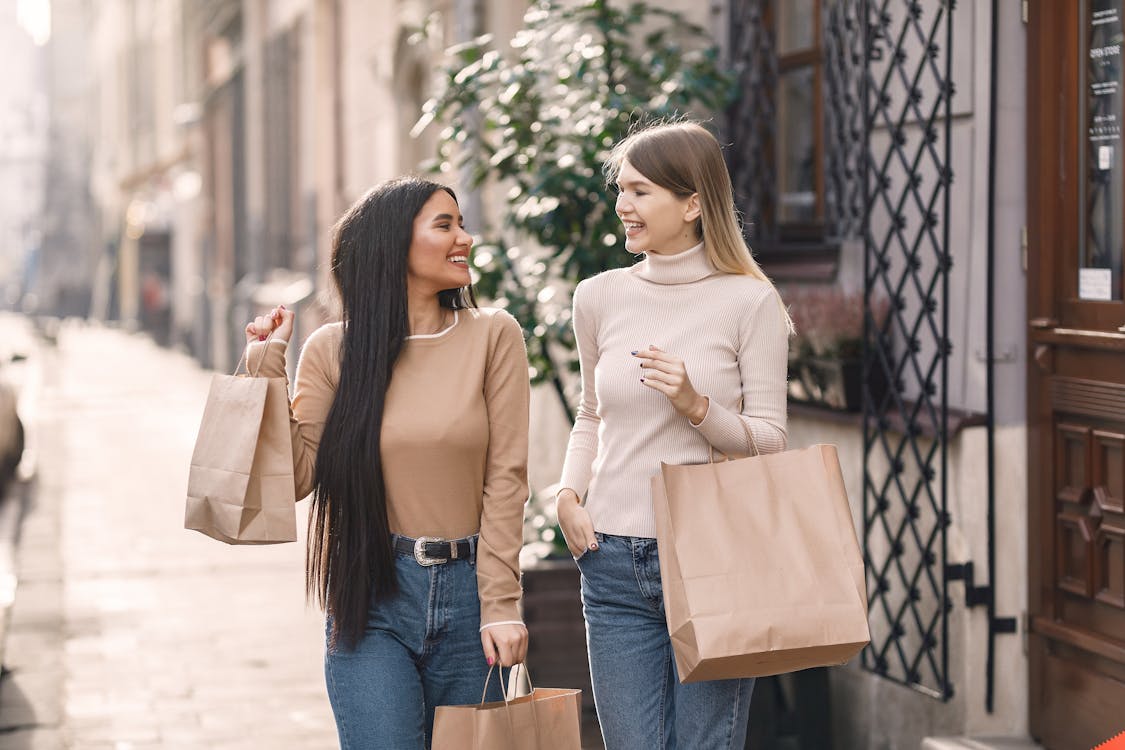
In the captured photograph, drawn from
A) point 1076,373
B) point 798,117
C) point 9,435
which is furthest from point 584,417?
point 9,435

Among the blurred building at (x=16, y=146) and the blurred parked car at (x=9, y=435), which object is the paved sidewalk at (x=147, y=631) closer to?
the blurred parked car at (x=9, y=435)

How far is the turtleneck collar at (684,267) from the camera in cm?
336

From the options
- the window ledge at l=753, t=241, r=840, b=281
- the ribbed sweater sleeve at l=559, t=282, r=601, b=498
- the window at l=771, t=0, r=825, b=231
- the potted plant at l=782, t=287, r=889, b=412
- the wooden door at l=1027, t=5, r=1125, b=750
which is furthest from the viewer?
the window at l=771, t=0, r=825, b=231

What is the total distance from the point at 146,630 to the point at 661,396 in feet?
17.9

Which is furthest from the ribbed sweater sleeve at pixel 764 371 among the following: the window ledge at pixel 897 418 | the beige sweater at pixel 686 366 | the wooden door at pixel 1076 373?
the window ledge at pixel 897 418

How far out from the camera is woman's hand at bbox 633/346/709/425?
3096 millimetres

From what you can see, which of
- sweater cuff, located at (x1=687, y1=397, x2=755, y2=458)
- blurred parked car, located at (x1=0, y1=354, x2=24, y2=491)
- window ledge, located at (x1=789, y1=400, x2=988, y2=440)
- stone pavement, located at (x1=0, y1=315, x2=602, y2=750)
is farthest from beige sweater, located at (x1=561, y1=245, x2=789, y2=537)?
blurred parked car, located at (x1=0, y1=354, x2=24, y2=491)

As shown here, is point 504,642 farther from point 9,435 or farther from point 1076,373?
point 9,435

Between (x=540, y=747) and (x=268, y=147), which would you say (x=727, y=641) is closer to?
(x=540, y=747)

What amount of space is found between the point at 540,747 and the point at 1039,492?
244 centimetres

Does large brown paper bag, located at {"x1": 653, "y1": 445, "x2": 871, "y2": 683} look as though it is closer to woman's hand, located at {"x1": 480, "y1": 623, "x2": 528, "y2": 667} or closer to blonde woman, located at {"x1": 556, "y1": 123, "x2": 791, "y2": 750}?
blonde woman, located at {"x1": 556, "y1": 123, "x2": 791, "y2": 750}

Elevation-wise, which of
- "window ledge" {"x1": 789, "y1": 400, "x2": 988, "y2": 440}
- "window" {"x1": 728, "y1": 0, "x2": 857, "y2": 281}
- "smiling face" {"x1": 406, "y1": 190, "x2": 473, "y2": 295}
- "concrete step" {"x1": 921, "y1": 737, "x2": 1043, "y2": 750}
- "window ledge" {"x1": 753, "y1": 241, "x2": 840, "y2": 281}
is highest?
"window" {"x1": 728, "y1": 0, "x2": 857, "y2": 281}

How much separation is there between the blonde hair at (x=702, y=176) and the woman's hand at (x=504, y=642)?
85 cm

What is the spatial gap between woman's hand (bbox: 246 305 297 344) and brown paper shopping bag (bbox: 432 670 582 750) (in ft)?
2.87
